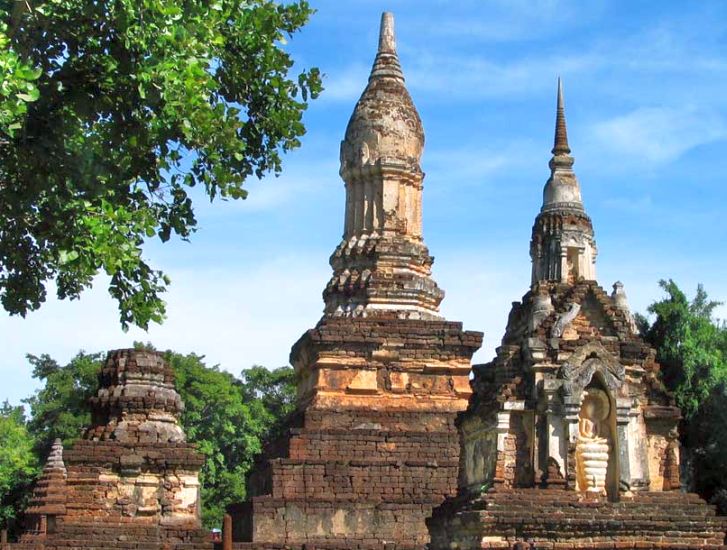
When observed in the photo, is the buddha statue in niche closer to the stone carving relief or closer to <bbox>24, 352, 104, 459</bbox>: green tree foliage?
the stone carving relief

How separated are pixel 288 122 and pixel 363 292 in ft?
39.4

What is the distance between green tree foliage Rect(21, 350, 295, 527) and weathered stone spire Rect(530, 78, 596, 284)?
1461 cm

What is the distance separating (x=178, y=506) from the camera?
67.5 ft

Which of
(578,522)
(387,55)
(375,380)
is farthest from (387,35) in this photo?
(578,522)

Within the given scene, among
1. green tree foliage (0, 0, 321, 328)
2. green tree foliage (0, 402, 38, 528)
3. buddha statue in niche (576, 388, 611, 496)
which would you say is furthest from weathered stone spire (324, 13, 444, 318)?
green tree foliage (0, 402, 38, 528)

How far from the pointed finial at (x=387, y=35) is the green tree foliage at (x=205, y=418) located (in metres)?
16.1

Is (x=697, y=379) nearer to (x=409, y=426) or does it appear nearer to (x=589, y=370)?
(x=409, y=426)

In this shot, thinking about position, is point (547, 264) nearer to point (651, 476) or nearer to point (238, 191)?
point (651, 476)

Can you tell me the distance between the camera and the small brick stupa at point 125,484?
19.6 metres

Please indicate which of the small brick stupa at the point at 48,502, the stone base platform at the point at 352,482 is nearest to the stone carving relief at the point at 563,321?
the stone base platform at the point at 352,482

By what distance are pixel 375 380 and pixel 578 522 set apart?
910 centimetres

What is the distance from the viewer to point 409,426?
2227 centimetres

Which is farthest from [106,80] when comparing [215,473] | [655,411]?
[215,473]

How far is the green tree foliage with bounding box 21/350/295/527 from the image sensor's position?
38.9 m
